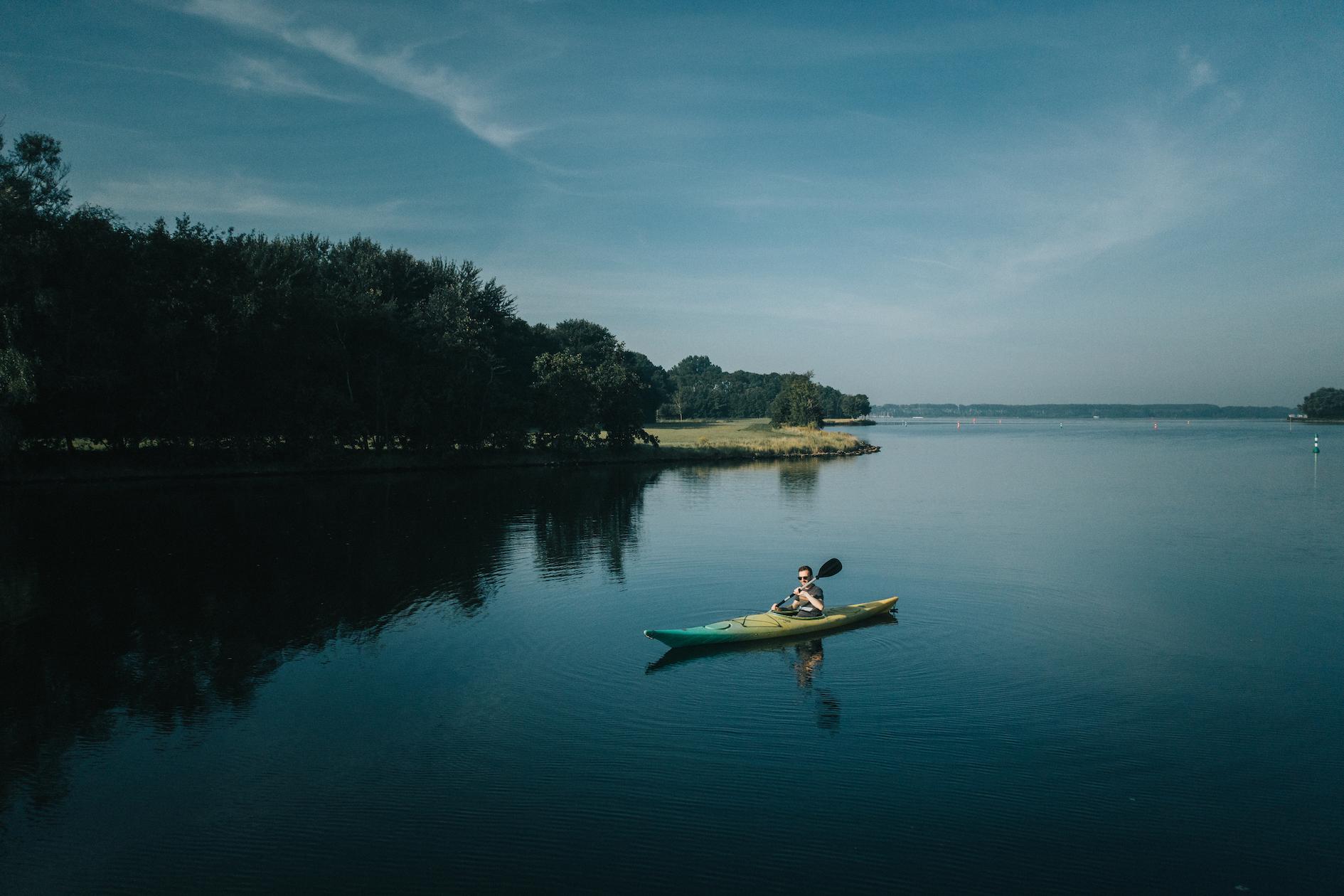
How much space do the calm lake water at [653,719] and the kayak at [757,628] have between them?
306mm

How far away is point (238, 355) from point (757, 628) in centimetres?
4552

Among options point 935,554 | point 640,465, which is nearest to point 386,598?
point 935,554

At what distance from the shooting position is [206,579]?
20766 mm

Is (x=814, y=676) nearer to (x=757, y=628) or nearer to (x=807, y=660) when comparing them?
(x=807, y=660)

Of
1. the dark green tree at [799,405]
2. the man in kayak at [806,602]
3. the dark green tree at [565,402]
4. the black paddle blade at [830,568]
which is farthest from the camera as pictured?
the dark green tree at [799,405]

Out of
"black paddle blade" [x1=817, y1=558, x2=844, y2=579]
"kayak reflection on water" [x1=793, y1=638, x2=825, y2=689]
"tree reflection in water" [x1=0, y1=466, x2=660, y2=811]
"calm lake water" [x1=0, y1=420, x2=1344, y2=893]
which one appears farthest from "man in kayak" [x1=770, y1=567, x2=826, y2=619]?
"tree reflection in water" [x1=0, y1=466, x2=660, y2=811]

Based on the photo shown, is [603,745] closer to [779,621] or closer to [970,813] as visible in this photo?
[970,813]

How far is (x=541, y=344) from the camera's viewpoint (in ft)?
346

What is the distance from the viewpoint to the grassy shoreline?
1752 inches

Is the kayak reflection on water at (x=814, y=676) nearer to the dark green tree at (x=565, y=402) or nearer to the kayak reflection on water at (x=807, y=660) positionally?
the kayak reflection on water at (x=807, y=660)

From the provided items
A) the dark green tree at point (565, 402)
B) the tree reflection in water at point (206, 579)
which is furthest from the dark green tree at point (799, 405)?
the tree reflection in water at point (206, 579)

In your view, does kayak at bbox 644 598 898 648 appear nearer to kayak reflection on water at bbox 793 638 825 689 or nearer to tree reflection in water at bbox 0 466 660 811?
kayak reflection on water at bbox 793 638 825 689

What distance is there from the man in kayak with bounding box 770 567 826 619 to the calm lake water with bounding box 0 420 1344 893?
0.66 metres

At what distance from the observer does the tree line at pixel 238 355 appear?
4031cm
